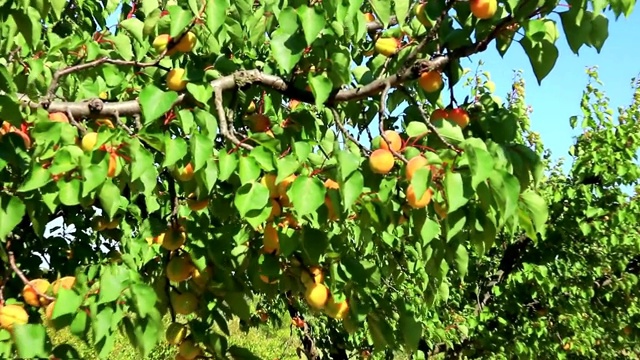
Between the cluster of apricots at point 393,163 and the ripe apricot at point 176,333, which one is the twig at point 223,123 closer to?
the cluster of apricots at point 393,163

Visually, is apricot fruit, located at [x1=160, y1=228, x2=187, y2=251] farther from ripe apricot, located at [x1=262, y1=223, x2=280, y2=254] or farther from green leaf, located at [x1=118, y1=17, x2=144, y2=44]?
green leaf, located at [x1=118, y1=17, x2=144, y2=44]

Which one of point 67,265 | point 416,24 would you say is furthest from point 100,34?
point 416,24

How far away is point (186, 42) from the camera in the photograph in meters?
1.64

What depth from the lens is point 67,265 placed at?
2.11 meters

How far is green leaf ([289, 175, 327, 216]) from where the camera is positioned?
1222 mm

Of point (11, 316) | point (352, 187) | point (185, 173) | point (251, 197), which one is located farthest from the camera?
point (185, 173)

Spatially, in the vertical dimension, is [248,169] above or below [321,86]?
below

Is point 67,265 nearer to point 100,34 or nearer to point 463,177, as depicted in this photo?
point 100,34

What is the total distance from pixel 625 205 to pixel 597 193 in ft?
0.68

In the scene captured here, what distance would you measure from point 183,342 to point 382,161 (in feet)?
2.61

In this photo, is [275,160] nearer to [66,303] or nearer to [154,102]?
[154,102]

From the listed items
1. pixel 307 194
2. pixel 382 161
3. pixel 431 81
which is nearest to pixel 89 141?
pixel 307 194

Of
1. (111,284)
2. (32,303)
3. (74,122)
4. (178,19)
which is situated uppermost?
(178,19)

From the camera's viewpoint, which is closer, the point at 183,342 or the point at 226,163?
the point at 226,163
